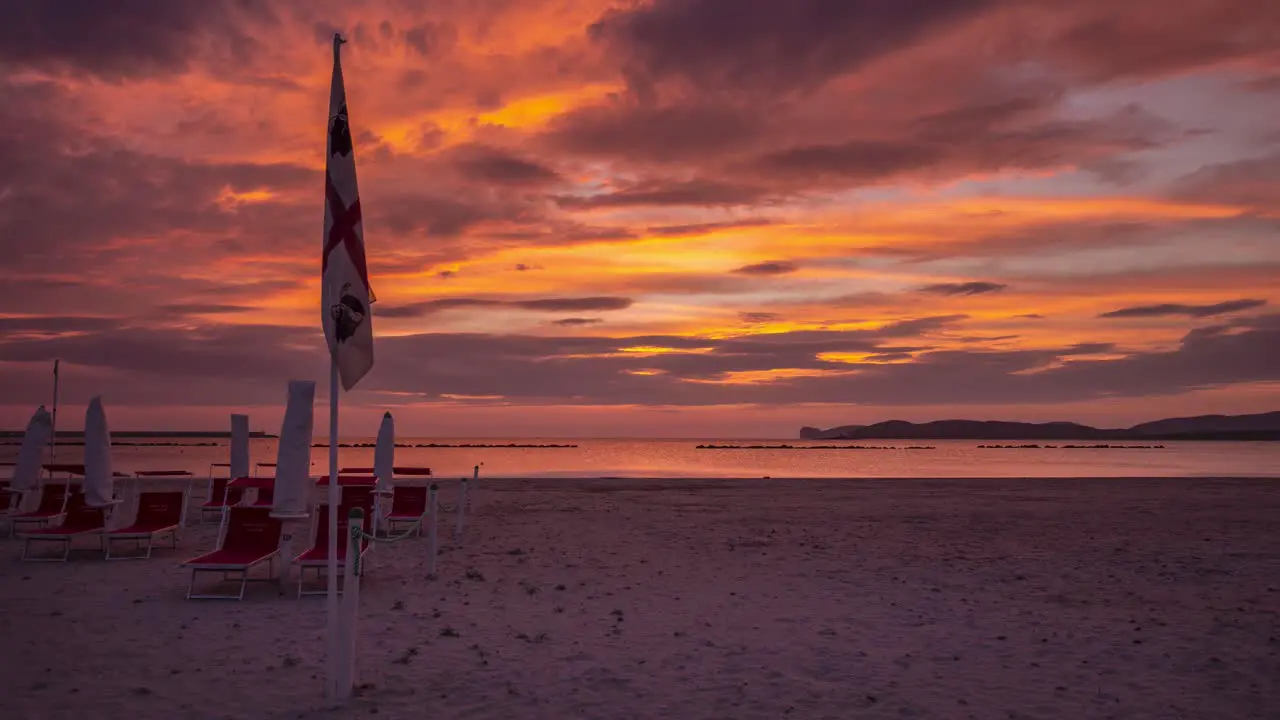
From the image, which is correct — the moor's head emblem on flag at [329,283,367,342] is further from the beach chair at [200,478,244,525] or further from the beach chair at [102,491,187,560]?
the beach chair at [200,478,244,525]

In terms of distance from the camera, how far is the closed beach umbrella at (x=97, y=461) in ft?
44.3

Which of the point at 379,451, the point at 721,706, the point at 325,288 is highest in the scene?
the point at 325,288

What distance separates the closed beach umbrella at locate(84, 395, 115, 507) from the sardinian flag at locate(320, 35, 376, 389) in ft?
31.1

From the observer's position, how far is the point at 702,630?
340 inches

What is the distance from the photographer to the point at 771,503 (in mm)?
22906

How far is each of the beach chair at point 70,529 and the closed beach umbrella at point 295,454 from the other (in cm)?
358

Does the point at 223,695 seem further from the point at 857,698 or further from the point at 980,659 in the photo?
the point at 980,659

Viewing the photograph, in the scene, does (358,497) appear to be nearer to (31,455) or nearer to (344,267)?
(31,455)

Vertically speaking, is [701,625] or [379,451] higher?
[379,451]

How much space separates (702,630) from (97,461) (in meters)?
10.5

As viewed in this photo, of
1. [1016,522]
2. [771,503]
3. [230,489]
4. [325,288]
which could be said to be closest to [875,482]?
[771,503]

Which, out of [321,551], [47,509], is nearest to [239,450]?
[47,509]

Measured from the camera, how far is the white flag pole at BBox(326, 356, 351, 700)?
221 inches

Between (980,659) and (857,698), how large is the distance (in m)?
1.67
